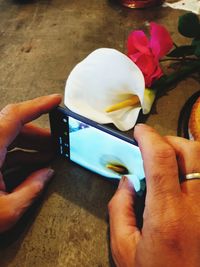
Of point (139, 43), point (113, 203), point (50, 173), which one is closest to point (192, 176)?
point (113, 203)

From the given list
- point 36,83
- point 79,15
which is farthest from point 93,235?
point 79,15

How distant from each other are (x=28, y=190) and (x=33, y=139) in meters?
0.10

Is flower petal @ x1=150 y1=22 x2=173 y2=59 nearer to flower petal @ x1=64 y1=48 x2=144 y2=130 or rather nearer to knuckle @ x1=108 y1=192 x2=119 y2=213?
flower petal @ x1=64 y1=48 x2=144 y2=130

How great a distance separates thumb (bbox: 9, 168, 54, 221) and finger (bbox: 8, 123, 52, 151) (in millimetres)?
47

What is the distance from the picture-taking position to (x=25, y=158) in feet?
1.98

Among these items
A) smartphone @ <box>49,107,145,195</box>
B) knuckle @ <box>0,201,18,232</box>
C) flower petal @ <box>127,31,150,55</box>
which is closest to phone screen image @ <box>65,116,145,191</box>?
smartphone @ <box>49,107,145,195</box>

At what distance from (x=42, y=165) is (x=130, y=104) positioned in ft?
0.65

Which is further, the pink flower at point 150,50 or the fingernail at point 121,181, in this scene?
the pink flower at point 150,50

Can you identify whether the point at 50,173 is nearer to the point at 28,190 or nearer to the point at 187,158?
the point at 28,190

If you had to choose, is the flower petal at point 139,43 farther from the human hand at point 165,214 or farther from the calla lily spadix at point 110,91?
the human hand at point 165,214

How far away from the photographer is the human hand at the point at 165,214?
415mm

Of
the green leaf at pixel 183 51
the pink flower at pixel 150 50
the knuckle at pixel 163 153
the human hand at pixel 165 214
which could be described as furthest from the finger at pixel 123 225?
the green leaf at pixel 183 51

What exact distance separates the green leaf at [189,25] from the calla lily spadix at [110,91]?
0.49ft

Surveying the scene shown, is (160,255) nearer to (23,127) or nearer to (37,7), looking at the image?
(23,127)
